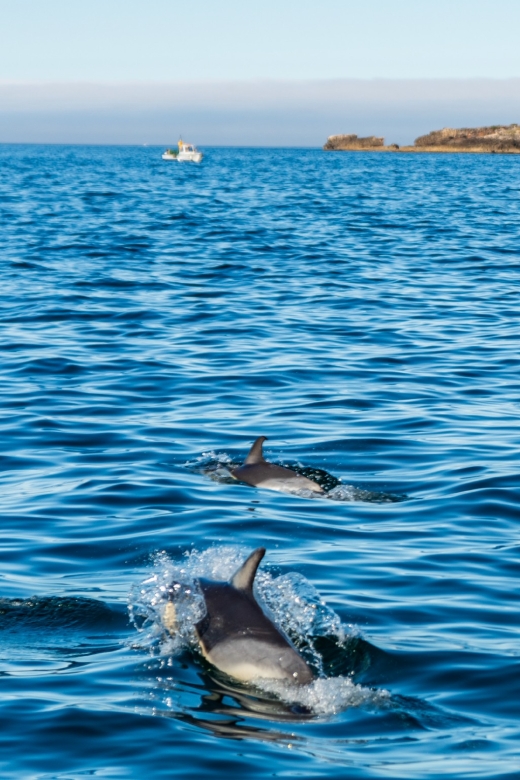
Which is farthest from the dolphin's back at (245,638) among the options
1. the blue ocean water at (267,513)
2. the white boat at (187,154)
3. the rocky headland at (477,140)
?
the rocky headland at (477,140)

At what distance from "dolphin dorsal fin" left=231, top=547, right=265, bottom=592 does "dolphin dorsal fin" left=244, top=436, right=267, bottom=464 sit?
173 inches

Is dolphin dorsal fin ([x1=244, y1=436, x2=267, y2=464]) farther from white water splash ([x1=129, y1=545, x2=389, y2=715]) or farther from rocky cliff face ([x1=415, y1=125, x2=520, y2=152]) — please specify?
rocky cliff face ([x1=415, y1=125, x2=520, y2=152])

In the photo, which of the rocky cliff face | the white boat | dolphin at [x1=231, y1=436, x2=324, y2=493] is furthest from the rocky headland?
dolphin at [x1=231, y1=436, x2=324, y2=493]

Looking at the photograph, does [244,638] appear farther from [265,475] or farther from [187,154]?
[187,154]

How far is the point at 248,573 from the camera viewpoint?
7.03 m

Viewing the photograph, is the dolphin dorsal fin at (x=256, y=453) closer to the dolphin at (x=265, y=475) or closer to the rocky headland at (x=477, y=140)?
the dolphin at (x=265, y=475)

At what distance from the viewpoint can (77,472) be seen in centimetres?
1189

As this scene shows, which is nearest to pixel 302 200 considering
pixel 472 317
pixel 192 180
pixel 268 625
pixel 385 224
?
pixel 385 224

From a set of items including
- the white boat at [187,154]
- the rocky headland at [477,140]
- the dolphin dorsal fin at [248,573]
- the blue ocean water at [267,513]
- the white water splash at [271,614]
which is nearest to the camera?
the blue ocean water at [267,513]

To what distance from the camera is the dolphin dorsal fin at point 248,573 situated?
6.94 meters

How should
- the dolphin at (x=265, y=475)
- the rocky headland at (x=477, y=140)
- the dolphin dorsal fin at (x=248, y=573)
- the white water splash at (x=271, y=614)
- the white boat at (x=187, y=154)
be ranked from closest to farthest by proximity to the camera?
the white water splash at (x=271, y=614) < the dolphin dorsal fin at (x=248, y=573) < the dolphin at (x=265, y=475) < the white boat at (x=187, y=154) < the rocky headland at (x=477, y=140)

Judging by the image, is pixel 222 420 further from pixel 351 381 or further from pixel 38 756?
pixel 38 756

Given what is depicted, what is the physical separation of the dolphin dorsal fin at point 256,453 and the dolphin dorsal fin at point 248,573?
4397 millimetres

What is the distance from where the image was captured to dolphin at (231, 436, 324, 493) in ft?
37.7
